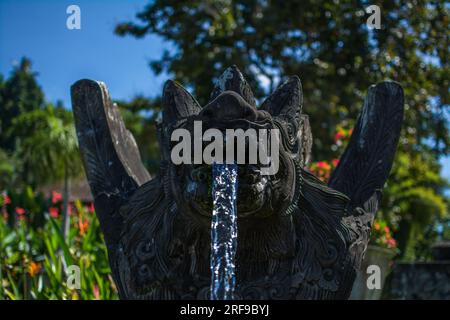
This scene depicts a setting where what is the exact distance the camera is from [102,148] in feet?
11.2

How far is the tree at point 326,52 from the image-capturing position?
34.9 feet

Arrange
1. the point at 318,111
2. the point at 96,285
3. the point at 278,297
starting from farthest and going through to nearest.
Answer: the point at 318,111 → the point at 96,285 → the point at 278,297

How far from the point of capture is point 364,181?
327cm

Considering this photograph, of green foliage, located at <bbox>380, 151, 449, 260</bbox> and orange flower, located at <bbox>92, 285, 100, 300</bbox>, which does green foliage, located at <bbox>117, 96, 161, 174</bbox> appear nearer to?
green foliage, located at <bbox>380, 151, 449, 260</bbox>

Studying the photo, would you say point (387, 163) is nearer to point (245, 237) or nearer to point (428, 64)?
point (245, 237)

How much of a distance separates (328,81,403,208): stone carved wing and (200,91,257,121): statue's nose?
0.87 metres

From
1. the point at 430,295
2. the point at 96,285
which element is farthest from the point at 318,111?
the point at 96,285

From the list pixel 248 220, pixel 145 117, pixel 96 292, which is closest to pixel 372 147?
pixel 248 220

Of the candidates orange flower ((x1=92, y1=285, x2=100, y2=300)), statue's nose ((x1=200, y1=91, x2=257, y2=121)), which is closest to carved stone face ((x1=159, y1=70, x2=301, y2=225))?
statue's nose ((x1=200, y1=91, x2=257, y2=121))

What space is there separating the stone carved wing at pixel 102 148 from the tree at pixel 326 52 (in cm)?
755

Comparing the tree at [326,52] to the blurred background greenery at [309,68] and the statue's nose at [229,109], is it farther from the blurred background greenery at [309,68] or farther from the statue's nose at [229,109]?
the statue's nose at [229,109]

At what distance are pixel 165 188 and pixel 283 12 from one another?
28.8 ft

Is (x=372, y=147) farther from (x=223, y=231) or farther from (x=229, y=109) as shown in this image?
(x=223, y=231)

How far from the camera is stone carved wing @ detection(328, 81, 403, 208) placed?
327 cm
